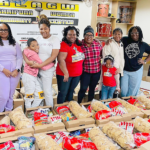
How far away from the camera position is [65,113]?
1.75 meters

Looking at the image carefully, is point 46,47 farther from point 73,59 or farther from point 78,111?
point 78,111

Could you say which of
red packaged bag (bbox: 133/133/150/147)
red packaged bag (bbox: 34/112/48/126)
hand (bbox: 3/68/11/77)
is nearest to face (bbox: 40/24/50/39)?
hand (bbox: 3/68/11/77)

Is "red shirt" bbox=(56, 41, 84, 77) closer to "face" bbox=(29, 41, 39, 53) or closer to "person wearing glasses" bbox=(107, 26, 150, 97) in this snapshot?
"face" bbox=(29, 41, 39, 53)

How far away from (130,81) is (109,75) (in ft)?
1.33

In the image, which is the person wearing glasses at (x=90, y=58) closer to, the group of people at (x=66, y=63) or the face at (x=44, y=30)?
the group of people at (x=66, y=63)

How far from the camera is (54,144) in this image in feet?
3.93

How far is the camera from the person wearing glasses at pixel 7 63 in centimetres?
182

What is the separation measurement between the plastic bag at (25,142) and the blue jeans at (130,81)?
5.26ft

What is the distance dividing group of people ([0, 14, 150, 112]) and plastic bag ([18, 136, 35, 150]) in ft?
2.72

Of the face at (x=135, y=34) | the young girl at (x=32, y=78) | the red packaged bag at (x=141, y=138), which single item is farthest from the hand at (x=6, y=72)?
the face at (x=135, y=34)

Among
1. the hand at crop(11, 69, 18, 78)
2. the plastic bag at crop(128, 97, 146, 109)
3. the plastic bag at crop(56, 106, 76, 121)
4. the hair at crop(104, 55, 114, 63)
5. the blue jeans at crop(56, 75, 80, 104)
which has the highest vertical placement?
the hair at crop(104, 55, 114, 63)

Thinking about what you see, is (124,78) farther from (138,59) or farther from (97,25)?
(97,25)

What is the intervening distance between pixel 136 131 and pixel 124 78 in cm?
98

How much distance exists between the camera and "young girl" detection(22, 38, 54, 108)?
1.91 m
